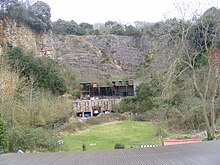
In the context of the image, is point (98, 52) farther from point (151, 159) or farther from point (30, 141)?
point (151, 159)

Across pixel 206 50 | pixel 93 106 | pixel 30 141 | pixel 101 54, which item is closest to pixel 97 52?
pixel 101 54

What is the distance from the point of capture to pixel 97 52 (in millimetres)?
41719

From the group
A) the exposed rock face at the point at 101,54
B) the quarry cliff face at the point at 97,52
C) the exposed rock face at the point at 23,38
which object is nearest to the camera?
the exposed rock face at the point at 23,38

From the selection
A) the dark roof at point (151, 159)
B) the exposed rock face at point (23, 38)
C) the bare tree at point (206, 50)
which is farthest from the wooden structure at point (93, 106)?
the dark roof at point (151, 159)

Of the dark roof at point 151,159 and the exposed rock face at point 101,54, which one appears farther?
the exposed rock face at point 101,54

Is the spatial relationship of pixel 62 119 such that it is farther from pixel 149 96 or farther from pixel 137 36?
pixel 137 36

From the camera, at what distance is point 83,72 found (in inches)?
1458

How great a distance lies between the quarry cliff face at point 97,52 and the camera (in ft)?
117

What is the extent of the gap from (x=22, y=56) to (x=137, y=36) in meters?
23.2

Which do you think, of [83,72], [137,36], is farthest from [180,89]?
[137,36]

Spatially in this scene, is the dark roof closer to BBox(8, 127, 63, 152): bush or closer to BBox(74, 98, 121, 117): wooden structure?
BBox(8, 127, 63, 152): bush

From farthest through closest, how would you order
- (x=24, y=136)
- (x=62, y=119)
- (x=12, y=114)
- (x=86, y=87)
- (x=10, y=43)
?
(x=86, y=87) → (x=10, y=43) → (x=62, y=119) → (x=12, y=114) → (x=24, y=136)

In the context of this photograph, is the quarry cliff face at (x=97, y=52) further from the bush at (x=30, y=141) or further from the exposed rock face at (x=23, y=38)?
the bush at (x=30, y=141)

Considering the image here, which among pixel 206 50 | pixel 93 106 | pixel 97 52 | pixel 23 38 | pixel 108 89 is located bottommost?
pixel 93 106
